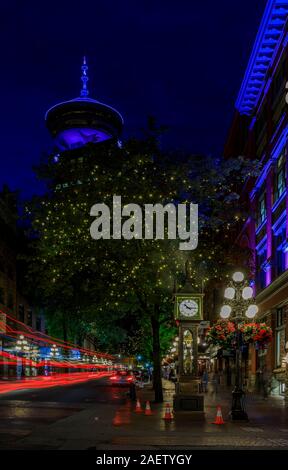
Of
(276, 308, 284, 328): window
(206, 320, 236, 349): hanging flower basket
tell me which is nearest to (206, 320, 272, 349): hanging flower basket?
(206, 320, 236, 349): hanging flower basket

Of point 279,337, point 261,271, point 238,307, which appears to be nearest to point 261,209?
point 261,271

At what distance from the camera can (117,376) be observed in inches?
2153

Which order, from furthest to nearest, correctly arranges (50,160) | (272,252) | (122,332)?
(122,332)
(272,252)
(50,160)

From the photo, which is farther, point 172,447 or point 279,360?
point 279,360

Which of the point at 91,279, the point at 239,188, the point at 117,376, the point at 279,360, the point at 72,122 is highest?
the point at 72,122

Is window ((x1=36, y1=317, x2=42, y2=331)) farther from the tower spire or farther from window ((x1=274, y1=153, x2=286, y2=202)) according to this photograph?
the tower spire

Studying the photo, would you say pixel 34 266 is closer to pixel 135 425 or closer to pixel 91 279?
pixel 91 279

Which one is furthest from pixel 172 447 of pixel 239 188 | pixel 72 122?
pixel 72 122

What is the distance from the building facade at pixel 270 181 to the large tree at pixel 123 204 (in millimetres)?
3931

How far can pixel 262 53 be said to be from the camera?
38156mm

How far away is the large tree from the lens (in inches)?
1113

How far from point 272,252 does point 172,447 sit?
25411 millimetres

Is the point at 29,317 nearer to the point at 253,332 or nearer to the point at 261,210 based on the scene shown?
the point at 261,210

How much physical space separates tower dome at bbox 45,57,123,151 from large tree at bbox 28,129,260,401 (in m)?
122
